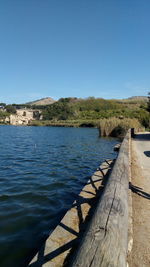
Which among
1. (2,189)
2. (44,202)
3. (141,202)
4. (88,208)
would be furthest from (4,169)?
(141,202)

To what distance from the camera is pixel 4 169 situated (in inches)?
326

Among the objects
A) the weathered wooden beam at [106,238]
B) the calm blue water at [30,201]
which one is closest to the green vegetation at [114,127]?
the calm blue water at [30,201]

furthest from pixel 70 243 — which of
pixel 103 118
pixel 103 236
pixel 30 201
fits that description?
pixel 103 118

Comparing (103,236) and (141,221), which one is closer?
(103,236)

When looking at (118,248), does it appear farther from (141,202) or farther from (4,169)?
(4,169)

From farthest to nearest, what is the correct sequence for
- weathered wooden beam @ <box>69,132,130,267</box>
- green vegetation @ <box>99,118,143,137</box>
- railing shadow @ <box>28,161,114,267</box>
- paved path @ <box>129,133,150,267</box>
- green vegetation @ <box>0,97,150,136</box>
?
green vegetation @ <box>0,97,150,136</box> → green vegetation @ <box>99,118,143,137</box> → paved path @ <box>129,133,150,267</box> → railing shadow @ <box>28,161,114,267</box> → weathered wooden beam @ <box>69,132,130,267</box>

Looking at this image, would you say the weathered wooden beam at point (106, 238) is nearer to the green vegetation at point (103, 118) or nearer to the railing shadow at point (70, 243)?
the railing shadow at point (70, 243)

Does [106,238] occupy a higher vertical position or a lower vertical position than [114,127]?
lower

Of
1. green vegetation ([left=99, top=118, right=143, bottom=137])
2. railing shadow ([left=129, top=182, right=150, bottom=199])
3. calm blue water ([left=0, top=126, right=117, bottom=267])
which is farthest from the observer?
green vegetation ([left=99, top=118, right=143, bottom=137])

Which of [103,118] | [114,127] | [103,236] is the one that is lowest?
[103,236]

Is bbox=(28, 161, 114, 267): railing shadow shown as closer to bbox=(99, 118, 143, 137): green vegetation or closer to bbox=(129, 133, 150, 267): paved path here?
bbox=(129, 133, 150, 267): paved path

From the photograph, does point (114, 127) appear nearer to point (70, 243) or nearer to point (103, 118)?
point (70, 243)

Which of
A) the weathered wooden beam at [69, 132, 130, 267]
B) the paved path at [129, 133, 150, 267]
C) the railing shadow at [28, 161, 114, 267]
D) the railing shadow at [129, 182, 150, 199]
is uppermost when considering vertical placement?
the weathered wooden beam at [69, 132, 130, 267]

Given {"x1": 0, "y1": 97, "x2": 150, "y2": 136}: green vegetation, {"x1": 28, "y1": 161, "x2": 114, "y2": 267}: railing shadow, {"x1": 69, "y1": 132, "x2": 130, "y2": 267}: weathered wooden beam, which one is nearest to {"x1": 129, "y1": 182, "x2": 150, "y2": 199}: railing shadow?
{"x1": 28, "y1": 161, "x2": 114, "y2": 267}: railing shadow
